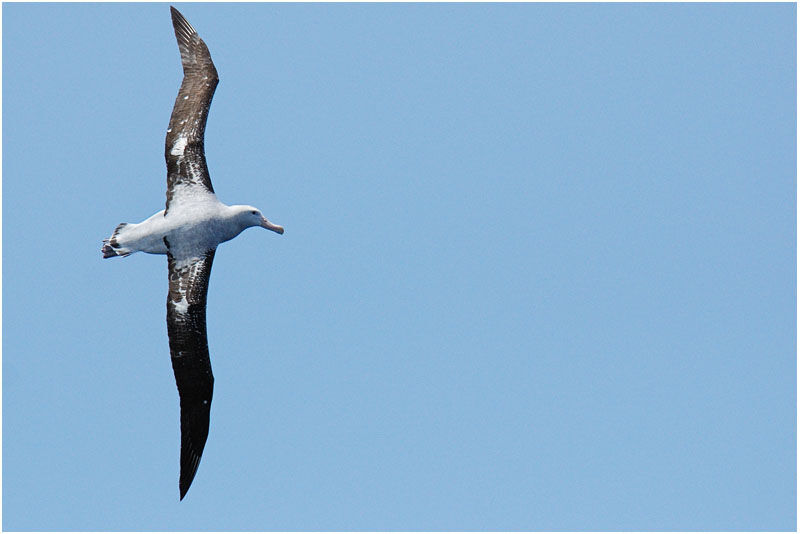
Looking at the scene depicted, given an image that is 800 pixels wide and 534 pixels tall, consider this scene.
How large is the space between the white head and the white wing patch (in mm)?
1573

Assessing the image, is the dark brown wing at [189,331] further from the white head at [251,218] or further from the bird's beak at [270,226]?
the bird's beak at [270,226]

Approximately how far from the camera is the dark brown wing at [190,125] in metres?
20.9

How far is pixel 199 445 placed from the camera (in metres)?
21.3

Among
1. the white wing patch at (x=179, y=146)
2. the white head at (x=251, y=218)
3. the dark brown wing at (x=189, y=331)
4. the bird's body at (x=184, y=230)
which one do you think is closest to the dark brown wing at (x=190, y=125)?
the white wing patch at (x=179, y=146)

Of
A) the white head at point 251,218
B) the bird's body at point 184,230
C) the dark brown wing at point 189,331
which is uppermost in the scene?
the white head at point 251,218

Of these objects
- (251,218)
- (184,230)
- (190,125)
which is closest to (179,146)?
(190,125)

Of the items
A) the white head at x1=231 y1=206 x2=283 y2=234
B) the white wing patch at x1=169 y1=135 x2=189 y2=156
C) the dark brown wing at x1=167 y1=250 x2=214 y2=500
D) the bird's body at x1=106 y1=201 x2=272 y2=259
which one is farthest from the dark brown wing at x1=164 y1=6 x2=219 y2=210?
the dark brown wing at x1=167 y1=250 x2=214 y2=500

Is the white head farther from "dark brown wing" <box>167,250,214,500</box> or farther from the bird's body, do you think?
"dark brown wing" <box>167,250,214,500</box>

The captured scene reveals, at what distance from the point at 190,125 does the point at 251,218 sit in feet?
7.51

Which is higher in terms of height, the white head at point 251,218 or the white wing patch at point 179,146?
the white wing patch at point 179,146

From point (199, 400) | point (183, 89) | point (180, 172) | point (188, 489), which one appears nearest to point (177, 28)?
point (183, 89)

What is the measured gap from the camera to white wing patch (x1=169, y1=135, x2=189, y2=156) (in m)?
21.1

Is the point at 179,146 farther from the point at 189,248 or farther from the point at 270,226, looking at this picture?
the point at 270,226

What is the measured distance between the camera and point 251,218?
2106 centimetres
